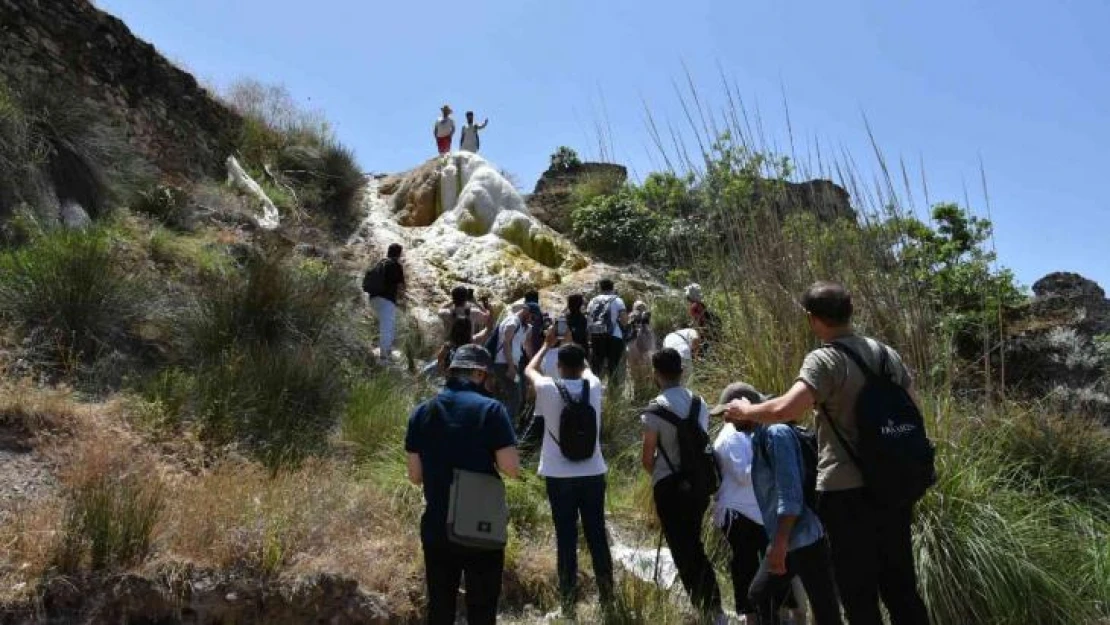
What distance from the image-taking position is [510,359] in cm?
811

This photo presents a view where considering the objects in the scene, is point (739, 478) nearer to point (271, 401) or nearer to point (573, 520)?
point (573, 520)

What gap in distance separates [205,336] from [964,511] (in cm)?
609

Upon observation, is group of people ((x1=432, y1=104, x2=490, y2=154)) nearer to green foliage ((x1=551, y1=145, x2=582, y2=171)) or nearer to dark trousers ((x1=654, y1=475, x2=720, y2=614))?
green foliage ((x1=551, y1=145, x2=582, y2=171))

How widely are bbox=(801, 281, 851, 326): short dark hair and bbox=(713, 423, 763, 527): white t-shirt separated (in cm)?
114

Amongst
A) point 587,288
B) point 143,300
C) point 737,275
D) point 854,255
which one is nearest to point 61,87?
point 143,300

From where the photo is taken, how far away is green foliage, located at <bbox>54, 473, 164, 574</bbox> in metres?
4.31

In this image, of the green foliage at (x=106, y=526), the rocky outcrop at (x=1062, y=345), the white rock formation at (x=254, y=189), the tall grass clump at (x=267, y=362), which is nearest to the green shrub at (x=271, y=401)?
the tall grass clump at (x=267, y=362)

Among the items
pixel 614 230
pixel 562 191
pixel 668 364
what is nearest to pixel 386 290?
pixel 668 364

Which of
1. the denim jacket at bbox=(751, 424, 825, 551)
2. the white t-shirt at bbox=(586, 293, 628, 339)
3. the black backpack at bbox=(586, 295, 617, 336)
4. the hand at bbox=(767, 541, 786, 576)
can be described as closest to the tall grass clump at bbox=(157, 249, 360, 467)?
the black backpack at bbox=(586, 295, 617, 336)

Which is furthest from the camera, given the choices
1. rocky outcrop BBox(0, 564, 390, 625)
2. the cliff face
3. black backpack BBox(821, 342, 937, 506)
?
the cliff face

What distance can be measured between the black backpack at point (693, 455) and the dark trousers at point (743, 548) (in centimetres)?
20

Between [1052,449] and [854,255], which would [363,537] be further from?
[1052,449]

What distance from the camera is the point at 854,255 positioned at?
610cm

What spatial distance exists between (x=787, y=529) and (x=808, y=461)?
434mm
